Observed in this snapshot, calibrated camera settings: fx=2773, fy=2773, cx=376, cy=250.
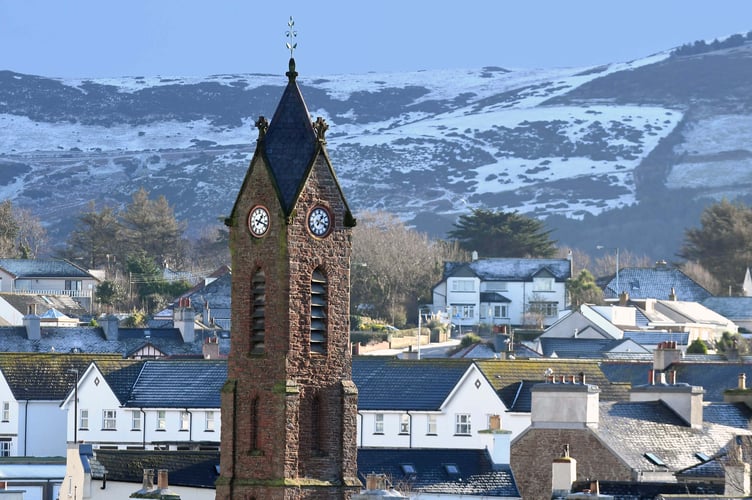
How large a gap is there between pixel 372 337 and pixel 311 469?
87069 mm

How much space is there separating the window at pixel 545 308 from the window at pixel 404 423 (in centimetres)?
8709

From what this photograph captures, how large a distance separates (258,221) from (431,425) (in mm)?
33583

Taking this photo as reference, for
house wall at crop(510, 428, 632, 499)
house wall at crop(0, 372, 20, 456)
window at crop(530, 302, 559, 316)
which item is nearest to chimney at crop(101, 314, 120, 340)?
house wall at crop(0, 372, 20, 456)

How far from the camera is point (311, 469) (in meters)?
50.6

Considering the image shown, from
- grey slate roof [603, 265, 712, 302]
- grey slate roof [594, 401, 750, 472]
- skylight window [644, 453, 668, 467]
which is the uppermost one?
grey slate roof [603, 265, 712, 302]

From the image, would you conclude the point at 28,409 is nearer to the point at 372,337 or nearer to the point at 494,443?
the point at 494,443

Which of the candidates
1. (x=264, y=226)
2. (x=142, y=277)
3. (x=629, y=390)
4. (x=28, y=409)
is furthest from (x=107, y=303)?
(x=264, y=226)

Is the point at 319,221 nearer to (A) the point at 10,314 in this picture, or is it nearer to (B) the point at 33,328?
(B) the point at 33,328

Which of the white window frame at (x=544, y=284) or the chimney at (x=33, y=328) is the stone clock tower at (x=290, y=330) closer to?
the chimney at (x=33, y=328)

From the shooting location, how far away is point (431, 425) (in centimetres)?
8412

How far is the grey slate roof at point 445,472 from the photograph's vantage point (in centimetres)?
6381

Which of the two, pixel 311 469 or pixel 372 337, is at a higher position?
pixel 372 337

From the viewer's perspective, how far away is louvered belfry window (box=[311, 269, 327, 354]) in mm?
51200

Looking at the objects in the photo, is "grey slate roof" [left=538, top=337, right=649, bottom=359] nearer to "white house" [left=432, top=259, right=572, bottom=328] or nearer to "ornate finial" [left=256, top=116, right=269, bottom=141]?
"white house" [left=432, top=259, right=572, bottom=328]
